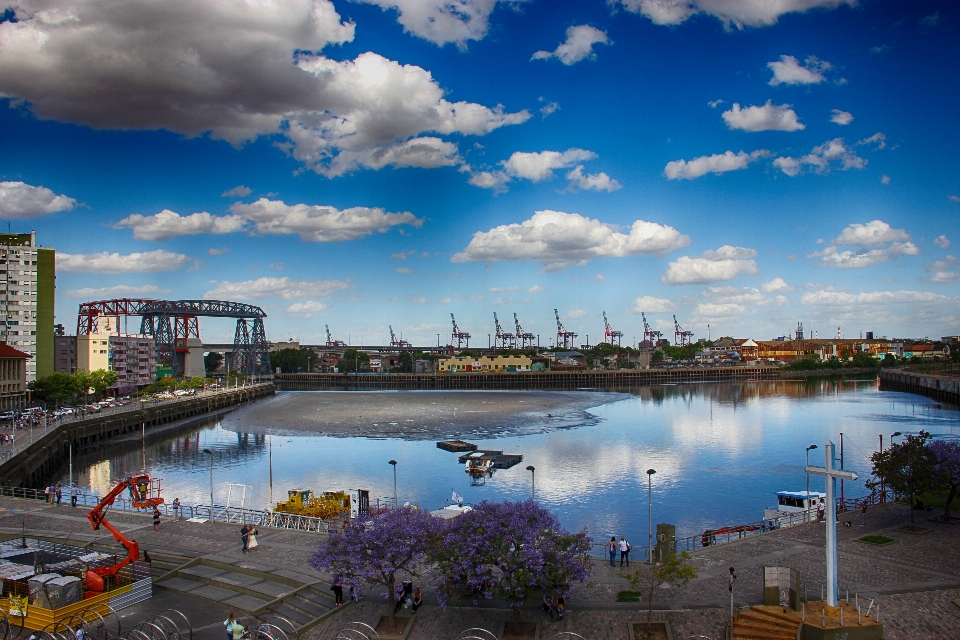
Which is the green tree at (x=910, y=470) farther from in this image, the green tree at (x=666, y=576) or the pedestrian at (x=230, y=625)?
the pedestrian at (x=230, y=625)

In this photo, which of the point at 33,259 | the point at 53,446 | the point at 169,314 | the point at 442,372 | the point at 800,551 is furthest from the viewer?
the point at 442,372

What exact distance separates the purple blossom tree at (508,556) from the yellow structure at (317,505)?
15.6m

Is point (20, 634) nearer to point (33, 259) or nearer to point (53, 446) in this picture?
point (53, 446)

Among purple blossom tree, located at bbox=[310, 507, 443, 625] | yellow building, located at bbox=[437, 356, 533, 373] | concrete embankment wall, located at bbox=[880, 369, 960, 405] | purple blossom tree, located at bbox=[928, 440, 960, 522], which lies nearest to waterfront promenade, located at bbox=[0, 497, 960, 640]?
purple blossom tree, located at bbox=[310, 507, 443, 625]

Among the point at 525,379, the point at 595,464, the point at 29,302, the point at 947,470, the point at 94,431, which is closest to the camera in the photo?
the point at 947,470

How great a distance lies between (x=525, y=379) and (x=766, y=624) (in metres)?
155

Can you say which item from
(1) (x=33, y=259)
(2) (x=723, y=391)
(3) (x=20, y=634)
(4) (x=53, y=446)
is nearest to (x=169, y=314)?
(1) (x=33, y=259)

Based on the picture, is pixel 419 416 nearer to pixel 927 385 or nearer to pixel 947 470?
pixel 947 470

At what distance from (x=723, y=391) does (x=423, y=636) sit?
412ft

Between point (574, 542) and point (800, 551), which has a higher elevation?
point (574, 542)

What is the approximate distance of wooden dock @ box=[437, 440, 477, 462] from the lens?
5922 cm

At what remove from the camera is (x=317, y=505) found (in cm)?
3384

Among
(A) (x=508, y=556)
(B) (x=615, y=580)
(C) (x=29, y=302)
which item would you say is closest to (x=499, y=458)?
(B) (x=615, y=580)

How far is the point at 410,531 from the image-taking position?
18484mm
